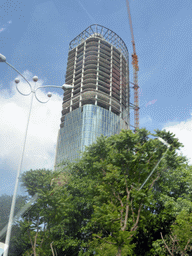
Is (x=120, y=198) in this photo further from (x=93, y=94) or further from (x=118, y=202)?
(x=93, y=94)

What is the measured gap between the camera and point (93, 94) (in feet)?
308

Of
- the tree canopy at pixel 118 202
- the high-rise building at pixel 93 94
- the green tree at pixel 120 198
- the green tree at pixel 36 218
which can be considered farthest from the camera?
the high-rise building at pixel 93 94

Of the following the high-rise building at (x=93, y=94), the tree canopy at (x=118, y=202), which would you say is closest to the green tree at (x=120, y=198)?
the tree canopy at (x=118, y=202)

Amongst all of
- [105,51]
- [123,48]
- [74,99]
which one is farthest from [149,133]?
[123,48]

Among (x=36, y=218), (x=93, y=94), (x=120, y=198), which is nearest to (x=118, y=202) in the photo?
(x=120, y=198)

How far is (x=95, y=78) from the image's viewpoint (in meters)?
96.5

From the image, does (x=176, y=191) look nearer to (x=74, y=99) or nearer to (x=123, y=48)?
(x=74, y=99)

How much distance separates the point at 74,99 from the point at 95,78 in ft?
38.2

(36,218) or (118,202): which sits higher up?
(118,202)

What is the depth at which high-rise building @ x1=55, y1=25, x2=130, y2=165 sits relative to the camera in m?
87.1

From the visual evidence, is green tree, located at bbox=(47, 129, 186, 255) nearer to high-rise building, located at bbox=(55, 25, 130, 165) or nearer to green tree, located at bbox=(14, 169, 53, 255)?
green tree, located at bbox=(14, 169, 53, 255)

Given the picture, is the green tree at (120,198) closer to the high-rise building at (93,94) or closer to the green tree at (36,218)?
the green tree at (36,218)

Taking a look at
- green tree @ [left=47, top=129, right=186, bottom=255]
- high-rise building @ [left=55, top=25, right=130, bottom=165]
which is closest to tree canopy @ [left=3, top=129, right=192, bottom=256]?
green tree @ [left=47, top=129, right=186, bottom=255]

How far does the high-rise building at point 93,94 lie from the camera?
8709cm
